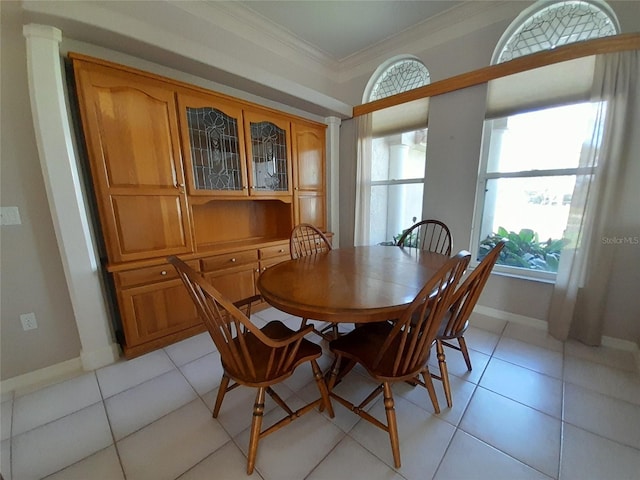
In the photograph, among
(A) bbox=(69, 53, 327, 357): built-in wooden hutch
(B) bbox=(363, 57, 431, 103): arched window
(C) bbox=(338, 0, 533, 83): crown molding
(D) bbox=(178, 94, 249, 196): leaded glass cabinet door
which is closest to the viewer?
(A) bbox=(69, 53, 327, 357): built-in wooden hutch

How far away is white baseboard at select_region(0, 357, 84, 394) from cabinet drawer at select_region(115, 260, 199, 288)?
68 cm

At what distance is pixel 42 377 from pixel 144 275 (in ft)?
2.98

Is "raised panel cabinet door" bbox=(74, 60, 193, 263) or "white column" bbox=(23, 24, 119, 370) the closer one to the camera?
"white column" bbox=(23, 24, 119, 370)

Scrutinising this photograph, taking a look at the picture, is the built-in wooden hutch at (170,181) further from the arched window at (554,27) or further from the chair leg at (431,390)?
the arched window at (554,27)

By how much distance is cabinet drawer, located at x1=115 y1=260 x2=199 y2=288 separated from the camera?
1.76 m

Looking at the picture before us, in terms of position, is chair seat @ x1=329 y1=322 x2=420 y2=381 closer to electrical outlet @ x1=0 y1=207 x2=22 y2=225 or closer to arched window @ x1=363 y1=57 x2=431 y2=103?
electrical outlet @ x1=0 y1=207 x2=22 y2=225

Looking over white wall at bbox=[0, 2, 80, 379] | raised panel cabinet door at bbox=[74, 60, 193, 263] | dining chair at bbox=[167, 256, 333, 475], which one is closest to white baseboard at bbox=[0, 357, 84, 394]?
white wall at bbox=[0, 2, 80, 379]

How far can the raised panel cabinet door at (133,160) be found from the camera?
5.32 feet

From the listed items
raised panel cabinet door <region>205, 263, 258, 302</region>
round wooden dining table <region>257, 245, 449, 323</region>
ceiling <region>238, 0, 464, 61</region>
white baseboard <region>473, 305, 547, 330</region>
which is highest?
ceiling <region>238, 0, 464, 61</region>

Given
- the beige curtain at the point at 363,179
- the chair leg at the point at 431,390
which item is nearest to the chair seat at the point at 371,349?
the chair leg at the point at 431,390

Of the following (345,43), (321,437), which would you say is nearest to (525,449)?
(321,437)

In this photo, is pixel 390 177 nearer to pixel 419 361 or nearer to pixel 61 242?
pixel 419 361

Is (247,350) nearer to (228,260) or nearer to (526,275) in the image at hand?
(228,260)

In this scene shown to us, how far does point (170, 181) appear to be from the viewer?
1963 millimetres
